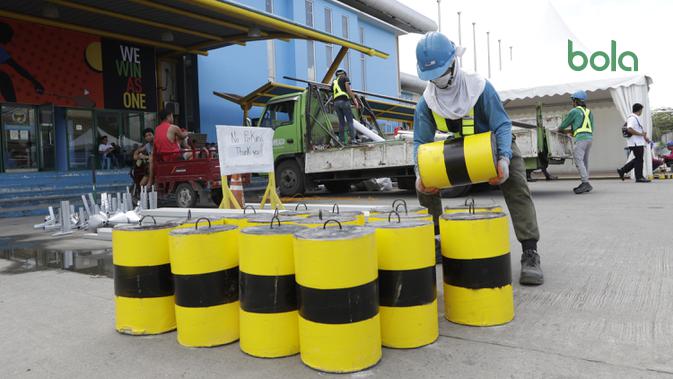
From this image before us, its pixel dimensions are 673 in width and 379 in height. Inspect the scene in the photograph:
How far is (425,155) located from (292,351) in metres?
1.70

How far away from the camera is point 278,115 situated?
470 inches

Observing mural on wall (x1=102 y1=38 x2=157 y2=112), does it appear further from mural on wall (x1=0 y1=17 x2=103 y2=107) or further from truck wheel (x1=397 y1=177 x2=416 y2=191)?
truck wheel (x1=397 y1=177 x2=416 y2=191)

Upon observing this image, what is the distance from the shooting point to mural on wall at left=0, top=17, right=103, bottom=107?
39.8 ft

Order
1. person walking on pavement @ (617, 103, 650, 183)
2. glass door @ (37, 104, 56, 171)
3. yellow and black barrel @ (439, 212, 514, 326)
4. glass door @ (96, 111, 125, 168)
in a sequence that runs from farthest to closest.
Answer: glass door @ (96, 111, 125, 168) < glass door @ (37, 104, 56, 171) < person walking on pavement @ (617, 103, 650, 183) < yellow and black barrel @ (439, 212, 514, 326)

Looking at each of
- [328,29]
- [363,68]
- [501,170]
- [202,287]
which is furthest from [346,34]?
[202,287]

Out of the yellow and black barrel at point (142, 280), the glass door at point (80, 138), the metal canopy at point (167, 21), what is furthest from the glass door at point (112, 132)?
the yellow and black barrel at point (142, 280)

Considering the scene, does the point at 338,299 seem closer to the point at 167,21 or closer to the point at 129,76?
the point at 167,21

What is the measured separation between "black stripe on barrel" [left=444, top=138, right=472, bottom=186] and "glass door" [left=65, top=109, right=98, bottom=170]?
12.7m

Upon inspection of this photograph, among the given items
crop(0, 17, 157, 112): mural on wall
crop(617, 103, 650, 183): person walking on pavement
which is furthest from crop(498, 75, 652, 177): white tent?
crop(0, 17, 157, 112): mural on wall

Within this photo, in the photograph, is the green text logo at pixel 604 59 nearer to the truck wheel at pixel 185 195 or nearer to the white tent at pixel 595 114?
the white tent at pixel 595 114

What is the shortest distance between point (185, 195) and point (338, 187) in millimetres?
4573

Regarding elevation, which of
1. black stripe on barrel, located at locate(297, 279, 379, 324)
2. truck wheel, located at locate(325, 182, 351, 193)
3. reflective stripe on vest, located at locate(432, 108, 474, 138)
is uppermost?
reflective stripe on vest, located at locate(432, 108, 474, 138)

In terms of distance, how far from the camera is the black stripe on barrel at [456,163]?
3317 millimetres

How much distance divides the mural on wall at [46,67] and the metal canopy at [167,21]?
714mm
